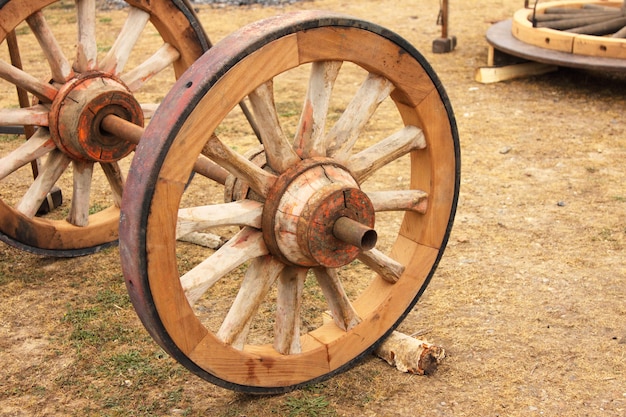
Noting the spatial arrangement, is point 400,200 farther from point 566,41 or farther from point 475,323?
point 566,41

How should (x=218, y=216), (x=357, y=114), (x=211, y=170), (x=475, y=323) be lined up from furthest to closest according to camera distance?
(x=475, y=323), (x=211, y=170), (x=357, y=114), (x=218, y=216)

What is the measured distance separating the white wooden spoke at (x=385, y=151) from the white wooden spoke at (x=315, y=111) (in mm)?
189

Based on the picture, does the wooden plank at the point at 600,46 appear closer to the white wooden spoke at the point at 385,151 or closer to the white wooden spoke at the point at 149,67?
the white wooden spoke at the point at 149,67

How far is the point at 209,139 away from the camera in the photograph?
2443mm

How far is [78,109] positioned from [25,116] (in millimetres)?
270

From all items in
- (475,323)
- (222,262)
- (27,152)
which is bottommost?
(475,323)

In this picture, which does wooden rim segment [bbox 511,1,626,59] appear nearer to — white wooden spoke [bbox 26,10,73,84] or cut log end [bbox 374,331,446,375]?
cut log end [bbox 374,331,446,375]

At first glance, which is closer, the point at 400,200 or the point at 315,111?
the point at 315,111

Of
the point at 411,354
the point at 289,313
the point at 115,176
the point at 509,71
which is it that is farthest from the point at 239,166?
the point at 509,71

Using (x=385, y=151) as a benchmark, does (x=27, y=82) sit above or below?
above

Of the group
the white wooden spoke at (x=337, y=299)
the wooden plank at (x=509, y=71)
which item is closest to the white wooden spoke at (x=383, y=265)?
the white wooden spoke at (x=337, y=299)

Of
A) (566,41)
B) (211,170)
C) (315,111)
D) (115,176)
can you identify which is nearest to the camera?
(315,111)

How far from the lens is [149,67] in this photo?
13.0 ft

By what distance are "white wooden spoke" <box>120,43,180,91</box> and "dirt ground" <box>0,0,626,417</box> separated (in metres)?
0.90
